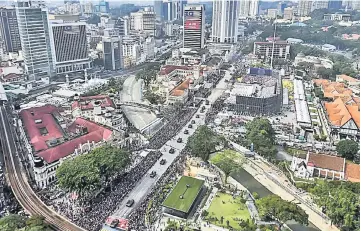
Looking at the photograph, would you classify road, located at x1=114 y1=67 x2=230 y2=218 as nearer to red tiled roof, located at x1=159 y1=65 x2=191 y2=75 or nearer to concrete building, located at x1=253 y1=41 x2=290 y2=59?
red tiled roof, located at x1=159 y1=65 x2=191 y2=75

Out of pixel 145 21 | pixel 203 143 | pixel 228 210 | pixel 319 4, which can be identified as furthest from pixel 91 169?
pixel 319 4

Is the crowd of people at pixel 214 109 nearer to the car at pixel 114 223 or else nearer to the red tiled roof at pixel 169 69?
the red tiled roof at pixel 169 69

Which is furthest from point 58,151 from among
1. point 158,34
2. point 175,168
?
point 158,34

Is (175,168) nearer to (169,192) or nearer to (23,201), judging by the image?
(169,192)

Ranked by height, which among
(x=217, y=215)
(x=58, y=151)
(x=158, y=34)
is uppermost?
(x=158, y=34)

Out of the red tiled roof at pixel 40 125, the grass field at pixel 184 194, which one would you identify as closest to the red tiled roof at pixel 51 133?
the red tiled roof at pixel 40 125

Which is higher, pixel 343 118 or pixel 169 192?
pixel 343 118

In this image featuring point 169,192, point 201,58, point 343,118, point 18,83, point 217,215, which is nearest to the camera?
point 217,215

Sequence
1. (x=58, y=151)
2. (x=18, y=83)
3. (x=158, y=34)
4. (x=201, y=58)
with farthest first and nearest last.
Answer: (x=158, y=34)
(x=201, y=58)
(x=18, y=83)
(x=58, y=151)
